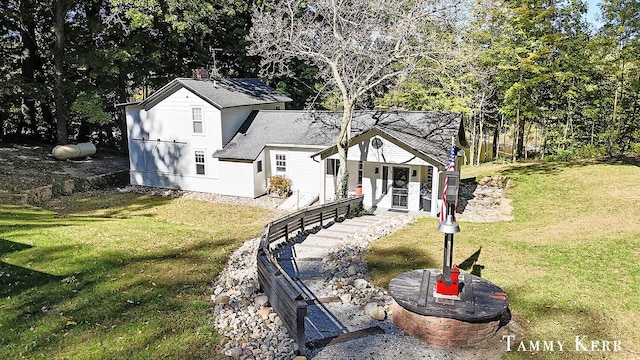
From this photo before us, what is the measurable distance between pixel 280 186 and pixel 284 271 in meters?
12.7

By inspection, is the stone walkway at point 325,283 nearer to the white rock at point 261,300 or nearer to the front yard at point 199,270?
the white rock at point 261,300

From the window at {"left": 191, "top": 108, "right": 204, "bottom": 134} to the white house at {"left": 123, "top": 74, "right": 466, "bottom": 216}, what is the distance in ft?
0.18

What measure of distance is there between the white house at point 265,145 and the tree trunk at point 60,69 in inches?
210

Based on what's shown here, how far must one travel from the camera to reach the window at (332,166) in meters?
20.9

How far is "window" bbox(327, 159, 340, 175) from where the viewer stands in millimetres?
20922

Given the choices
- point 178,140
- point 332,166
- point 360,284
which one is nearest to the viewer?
point 360,284

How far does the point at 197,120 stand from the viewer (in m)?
23.6

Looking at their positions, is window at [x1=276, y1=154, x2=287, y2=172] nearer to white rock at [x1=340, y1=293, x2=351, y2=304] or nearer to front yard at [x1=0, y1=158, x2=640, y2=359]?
front yard at [x1=0, y1=158, x2=640, y2=359]

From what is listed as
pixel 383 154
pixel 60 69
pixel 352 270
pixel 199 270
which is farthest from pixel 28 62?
pixel 352 270

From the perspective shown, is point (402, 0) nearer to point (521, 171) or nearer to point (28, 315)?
point (521, 171)

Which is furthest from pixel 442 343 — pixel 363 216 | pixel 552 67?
pixel 552 67

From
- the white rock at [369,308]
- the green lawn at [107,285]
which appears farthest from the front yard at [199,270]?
the white rock at [369,308]

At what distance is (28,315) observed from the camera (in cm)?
835

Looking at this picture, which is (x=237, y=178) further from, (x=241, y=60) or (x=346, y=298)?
(x=346, y=298)
